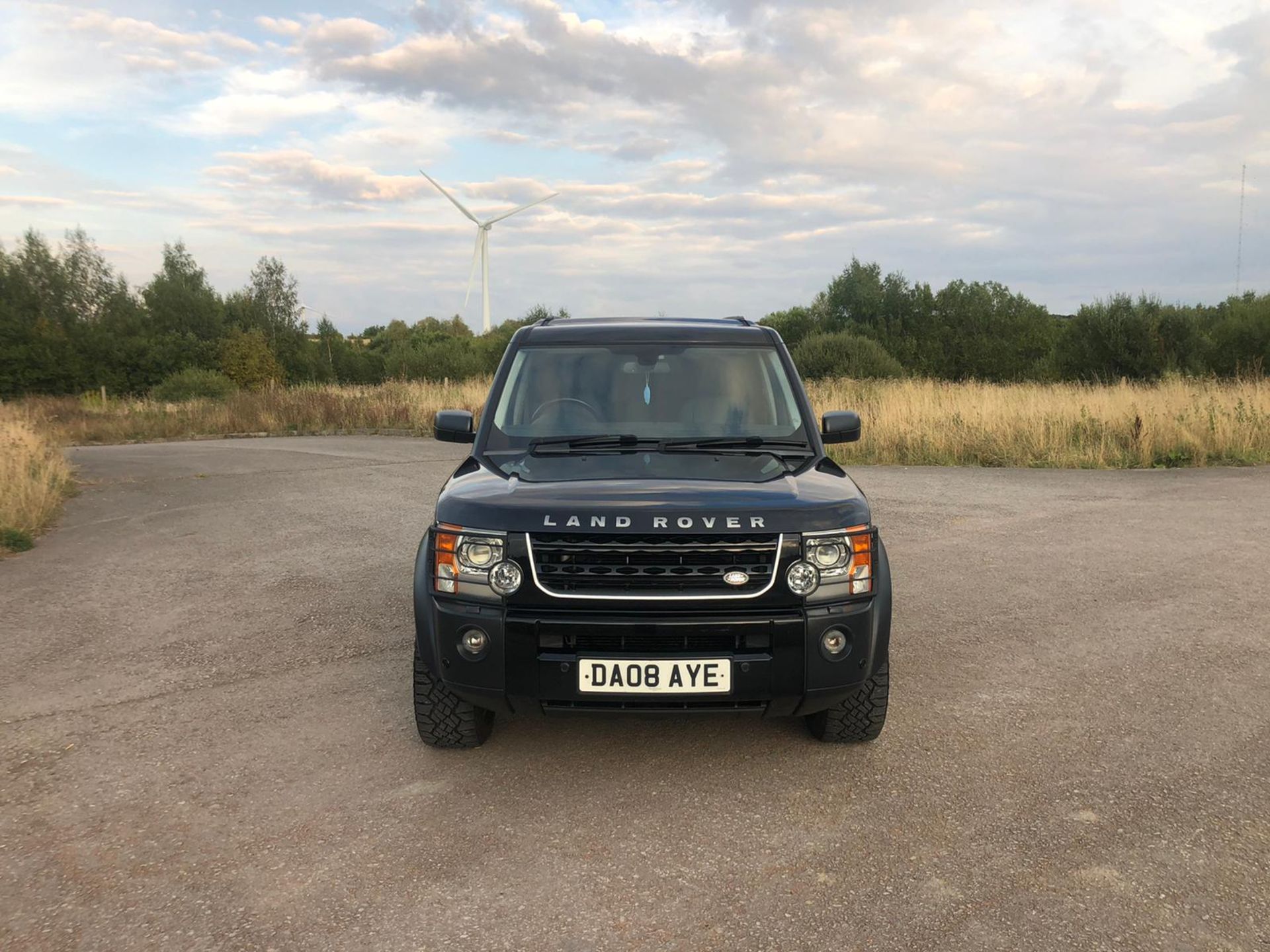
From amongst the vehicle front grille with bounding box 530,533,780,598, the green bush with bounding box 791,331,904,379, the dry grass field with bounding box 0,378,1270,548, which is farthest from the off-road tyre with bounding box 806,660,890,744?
the green bush with bounding box 791,331,904,379

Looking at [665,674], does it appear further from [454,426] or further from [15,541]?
[15,541]

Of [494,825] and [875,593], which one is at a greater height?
[875,593]

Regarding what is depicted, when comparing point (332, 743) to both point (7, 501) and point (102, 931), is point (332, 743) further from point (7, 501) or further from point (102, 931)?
point (7, 501)

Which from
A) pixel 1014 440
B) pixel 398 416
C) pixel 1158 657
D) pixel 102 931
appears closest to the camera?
pixel 102 931

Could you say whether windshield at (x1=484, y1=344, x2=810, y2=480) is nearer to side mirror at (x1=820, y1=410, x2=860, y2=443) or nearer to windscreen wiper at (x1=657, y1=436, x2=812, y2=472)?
windscreen wiper at (x1=657, y1=436, x2=812, y2=472)

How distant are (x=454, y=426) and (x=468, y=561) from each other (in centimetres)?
152

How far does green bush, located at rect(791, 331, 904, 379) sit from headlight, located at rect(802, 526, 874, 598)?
113 ft

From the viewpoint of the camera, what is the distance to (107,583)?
7.44 meters

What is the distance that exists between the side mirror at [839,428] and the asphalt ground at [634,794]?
1.28 meters

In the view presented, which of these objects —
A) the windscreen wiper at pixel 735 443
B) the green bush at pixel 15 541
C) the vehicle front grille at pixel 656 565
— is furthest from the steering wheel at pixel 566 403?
the green bush at pixel 15 541

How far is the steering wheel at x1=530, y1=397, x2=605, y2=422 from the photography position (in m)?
4.73

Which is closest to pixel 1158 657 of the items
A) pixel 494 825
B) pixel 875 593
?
pixel 875 593

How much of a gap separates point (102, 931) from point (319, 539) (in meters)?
6.48

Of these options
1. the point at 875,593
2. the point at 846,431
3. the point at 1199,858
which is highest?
the point at 846,431
